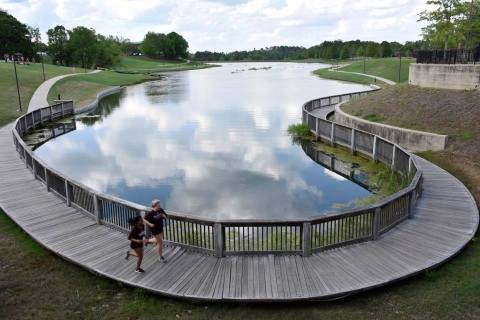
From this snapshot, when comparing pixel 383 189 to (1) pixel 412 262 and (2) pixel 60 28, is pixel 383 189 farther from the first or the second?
(2) pixel 60 28

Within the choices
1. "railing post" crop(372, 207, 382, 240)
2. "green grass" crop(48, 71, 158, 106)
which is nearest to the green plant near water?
"railing post" crop(372, 207, 382, 240)

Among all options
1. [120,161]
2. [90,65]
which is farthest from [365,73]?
[120,161]

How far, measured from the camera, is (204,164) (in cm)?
2452

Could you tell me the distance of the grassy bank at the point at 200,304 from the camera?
29.6ft

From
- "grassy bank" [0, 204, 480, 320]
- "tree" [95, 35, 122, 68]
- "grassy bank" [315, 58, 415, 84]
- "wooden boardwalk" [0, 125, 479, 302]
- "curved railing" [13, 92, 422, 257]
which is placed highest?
"tree" [95, 35, 122, 68]

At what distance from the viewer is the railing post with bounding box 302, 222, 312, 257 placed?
1097 centimetres

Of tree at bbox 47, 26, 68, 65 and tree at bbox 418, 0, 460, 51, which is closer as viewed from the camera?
tree at bbox 418, 0, 460, 51

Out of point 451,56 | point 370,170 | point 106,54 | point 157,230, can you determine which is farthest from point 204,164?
point 106,54

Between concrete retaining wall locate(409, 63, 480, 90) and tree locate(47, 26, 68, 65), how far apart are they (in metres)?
113

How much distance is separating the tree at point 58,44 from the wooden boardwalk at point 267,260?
122 meters

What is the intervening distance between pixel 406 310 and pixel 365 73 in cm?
9733

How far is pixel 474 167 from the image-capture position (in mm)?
19219

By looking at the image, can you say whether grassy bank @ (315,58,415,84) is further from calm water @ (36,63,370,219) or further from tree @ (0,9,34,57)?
tree @ (0,9,34,57)

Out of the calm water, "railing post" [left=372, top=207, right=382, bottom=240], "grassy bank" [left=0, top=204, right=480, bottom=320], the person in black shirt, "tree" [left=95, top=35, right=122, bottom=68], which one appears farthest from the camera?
"tree" [left=95, top=35, right=122, bottom=68]
